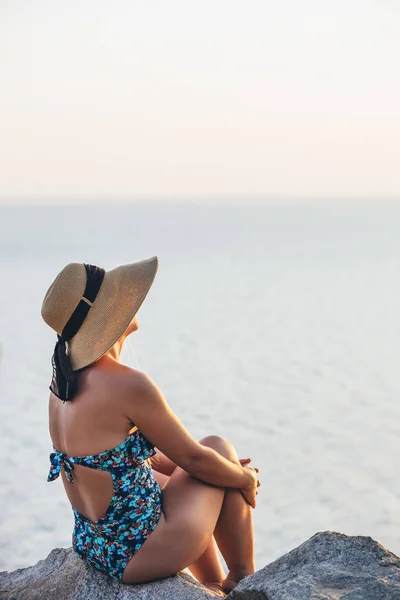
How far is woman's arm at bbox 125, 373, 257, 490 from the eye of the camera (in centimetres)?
231

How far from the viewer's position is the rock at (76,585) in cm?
240

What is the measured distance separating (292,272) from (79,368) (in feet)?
57.3

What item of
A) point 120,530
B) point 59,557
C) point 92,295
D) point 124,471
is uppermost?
point 92,295

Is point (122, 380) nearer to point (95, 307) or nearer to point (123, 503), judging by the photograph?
point (95, 307)

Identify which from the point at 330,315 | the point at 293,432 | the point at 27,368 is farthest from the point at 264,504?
the point at 330,315

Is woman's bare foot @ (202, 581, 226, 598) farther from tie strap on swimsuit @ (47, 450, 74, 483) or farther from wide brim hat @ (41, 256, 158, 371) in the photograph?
wide brim hat @ (41, 256, 158, 371)

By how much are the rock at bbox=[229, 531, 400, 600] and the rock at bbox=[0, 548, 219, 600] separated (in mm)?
233

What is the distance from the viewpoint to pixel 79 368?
2.40 meters

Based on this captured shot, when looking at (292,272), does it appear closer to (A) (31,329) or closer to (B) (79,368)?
(A) (31,329)

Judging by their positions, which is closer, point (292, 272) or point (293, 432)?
point (293, 432)

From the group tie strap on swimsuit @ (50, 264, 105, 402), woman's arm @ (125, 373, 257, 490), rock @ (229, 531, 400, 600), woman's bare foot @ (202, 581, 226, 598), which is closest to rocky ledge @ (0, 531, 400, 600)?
rock @ (229, 531, 400, 600)

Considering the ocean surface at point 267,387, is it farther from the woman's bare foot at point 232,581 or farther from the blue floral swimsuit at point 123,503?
the woman's bare foot at point 232,581

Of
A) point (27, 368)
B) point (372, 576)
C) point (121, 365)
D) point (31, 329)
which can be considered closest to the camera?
point (372, 576)

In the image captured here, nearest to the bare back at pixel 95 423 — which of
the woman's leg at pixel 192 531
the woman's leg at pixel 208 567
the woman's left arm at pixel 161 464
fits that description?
the woman's leg at pixel 192 531
